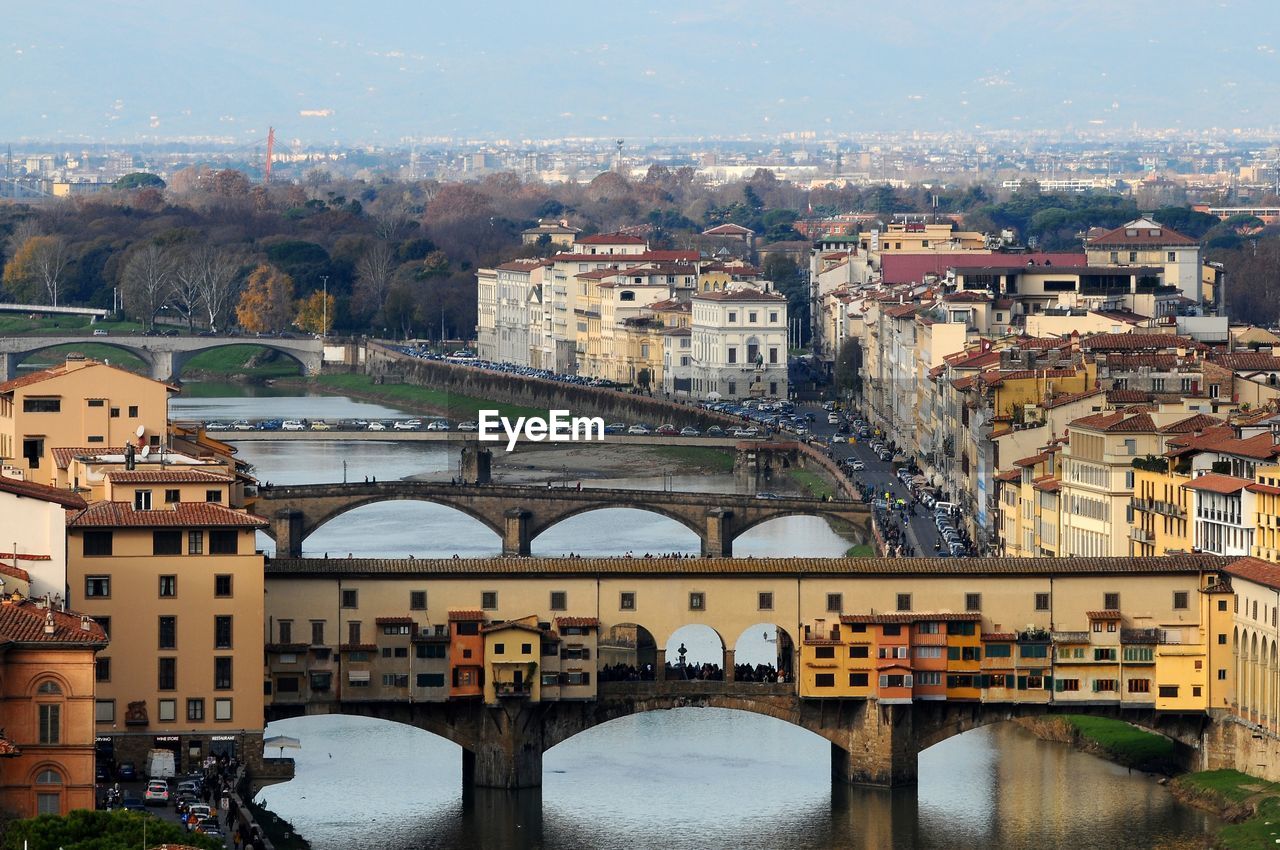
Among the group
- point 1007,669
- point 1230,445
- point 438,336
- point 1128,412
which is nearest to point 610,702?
point 1007,669

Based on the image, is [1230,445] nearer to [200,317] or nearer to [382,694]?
[382,694]

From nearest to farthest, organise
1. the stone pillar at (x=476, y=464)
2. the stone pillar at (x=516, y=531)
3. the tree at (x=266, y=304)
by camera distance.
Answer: the stone pillar at (x=516, y=531), the stone pillar at (x=476, y=464), the tree at (x=266, y=304)

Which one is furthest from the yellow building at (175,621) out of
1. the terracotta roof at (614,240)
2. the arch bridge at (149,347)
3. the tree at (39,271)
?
the tree at (39,271)

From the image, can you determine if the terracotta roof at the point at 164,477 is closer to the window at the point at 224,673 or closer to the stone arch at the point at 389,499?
the window at the point at 224,673

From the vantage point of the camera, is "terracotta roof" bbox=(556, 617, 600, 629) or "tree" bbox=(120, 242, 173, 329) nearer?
"terracotta roof" bbox=(556, 617, 600, 629)

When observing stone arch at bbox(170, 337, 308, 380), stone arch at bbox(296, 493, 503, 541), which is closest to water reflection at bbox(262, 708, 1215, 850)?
stone arch at bbox(296, 493, 503, 541)

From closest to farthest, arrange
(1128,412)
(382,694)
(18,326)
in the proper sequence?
(382,694), (1128,412), (18,326)

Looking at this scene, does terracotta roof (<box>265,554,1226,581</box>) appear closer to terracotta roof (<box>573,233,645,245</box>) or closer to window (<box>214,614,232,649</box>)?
window (<box>214,614,232,649</box>)
